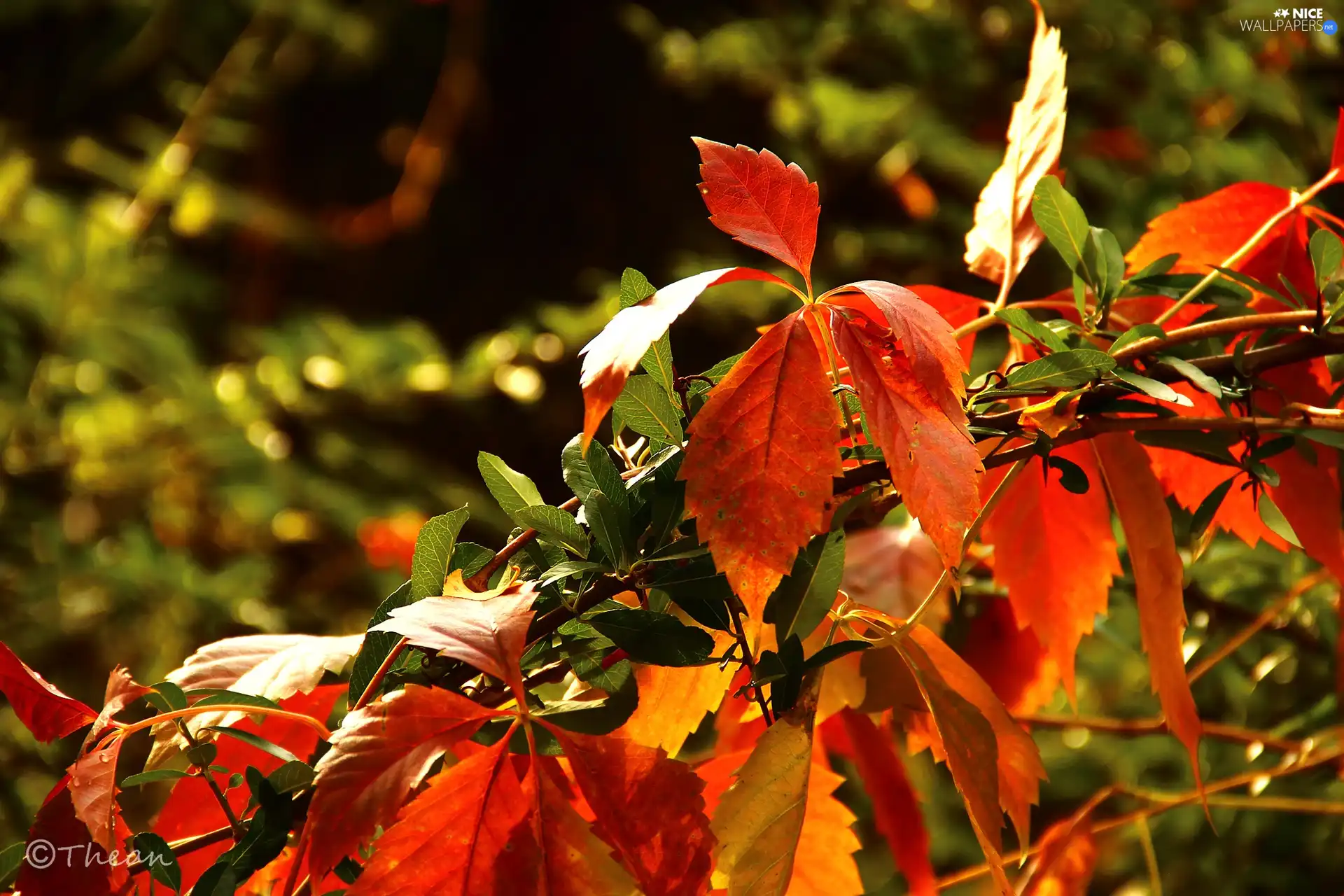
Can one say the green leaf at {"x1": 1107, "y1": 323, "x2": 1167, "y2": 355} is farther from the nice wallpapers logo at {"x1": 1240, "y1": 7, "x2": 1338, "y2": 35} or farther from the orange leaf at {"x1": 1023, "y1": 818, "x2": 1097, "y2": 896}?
the nice wallpapers logo at {"x1": 1240, "y1": 7, "x2": 1338, "y2": 35}

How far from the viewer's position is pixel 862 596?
0.27 metres

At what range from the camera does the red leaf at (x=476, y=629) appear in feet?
0.45

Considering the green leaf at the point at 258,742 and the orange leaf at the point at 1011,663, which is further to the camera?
the orange leaf at the point at 1011,663

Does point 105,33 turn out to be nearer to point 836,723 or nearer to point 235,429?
point 235,429

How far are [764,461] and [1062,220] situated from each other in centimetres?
10

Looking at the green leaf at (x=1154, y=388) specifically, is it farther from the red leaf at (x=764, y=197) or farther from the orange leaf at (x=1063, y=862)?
the orange leaf at (x=1063, y=862)

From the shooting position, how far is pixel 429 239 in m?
1.37

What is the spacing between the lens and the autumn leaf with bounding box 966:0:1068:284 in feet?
0.74

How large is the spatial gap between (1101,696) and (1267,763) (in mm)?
256

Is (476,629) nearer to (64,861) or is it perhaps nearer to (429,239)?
(64,861)

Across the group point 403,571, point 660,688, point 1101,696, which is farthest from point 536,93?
point 660,688

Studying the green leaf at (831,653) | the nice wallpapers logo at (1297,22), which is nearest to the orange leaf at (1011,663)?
the green leaf at (831,653)

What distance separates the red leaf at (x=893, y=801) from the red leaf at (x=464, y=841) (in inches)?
4.4

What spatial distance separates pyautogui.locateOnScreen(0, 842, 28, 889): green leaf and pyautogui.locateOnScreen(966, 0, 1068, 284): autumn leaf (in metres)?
0.21
